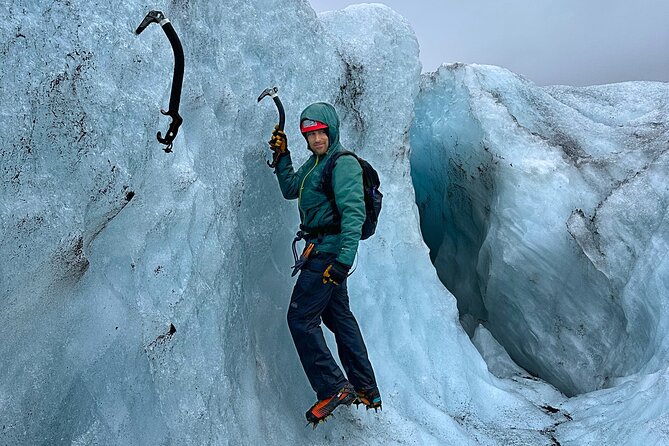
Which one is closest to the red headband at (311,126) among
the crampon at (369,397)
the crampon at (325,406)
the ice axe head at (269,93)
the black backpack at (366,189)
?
the black backpack at (366,189)

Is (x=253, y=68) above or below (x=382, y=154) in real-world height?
above

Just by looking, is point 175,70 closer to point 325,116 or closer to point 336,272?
point 325,116

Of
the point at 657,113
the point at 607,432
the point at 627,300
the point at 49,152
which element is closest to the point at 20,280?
the point at 49,152

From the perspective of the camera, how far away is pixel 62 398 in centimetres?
243

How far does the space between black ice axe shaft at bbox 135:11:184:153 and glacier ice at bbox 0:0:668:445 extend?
0.13 m

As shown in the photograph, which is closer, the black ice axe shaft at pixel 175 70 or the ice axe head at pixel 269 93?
the black ice axe shaft at pixel 175 70

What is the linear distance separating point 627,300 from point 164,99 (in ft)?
13.2

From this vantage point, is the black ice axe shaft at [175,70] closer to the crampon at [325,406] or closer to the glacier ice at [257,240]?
the glacier ice at [257,240]

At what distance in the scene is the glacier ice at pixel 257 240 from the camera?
2.40 meters

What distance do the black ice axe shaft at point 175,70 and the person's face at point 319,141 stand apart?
80 cm

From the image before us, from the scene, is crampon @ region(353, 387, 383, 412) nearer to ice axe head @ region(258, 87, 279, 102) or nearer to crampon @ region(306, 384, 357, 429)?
crampon @ region(306, 384, 357, 429)

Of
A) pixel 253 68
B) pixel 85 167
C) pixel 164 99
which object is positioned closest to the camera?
pixel 85 167

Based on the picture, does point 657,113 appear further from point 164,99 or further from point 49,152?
point 49,152

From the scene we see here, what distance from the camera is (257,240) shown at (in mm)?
3699
